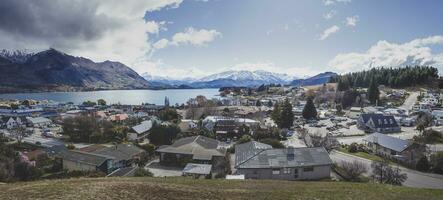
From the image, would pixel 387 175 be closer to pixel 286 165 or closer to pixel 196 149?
pixel 286 165

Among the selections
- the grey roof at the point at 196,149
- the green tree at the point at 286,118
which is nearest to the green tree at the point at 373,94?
the green tree at the point at 286,118

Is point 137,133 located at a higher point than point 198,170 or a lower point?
higher

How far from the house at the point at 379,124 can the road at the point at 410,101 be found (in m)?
24.1

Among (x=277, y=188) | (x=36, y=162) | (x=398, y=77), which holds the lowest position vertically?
(x=36, y=162)

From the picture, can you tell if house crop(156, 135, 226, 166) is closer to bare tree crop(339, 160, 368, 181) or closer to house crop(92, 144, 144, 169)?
house crop(92, 144, 144, 169)

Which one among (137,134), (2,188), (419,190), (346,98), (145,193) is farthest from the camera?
(346,98)

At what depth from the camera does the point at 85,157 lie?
31094 millimetres

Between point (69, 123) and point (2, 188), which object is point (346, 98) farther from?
point (2, 188)

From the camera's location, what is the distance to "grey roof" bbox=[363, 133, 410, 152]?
3584 cm

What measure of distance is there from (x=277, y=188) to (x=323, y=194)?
2.14m

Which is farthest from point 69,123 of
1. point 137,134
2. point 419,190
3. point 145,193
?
point 419,190

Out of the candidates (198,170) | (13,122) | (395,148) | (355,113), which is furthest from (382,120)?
(13,122)

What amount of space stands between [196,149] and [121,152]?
8212mm

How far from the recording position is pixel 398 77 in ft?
362
